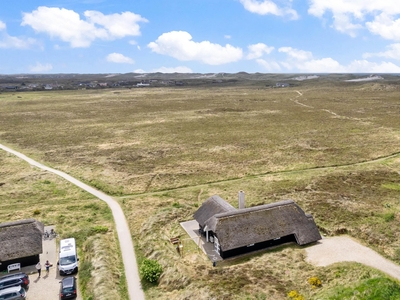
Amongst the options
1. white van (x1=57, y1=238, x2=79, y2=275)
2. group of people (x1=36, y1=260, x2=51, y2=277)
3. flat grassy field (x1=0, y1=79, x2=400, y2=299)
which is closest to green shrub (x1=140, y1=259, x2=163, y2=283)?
flat grassy field (x1=0, y1=79, x2=400, y2=299)

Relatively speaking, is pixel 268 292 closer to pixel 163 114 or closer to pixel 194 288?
pixel 194 288

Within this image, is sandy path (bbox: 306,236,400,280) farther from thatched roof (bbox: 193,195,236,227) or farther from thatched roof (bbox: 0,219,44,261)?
thatched roof (bbox: 0,219,44,261)

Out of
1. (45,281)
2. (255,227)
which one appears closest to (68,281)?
(45,281)

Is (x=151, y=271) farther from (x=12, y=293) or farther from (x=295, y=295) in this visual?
(x=295, y=295)

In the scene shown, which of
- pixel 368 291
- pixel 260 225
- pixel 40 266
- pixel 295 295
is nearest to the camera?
pixel 368 291

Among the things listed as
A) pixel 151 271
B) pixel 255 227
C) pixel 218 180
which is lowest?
pixel 151 271

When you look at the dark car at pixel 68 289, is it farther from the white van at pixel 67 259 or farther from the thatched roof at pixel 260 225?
the thatched roof at pixel 260 225

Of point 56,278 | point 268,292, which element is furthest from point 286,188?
point 56,278
